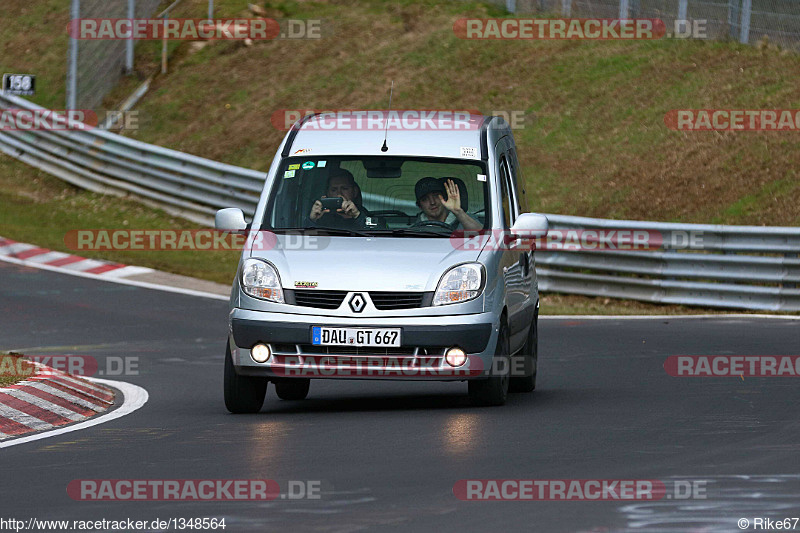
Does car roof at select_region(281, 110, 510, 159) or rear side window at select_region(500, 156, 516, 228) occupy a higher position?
car roof at select_region(281, 110, 510, 159)

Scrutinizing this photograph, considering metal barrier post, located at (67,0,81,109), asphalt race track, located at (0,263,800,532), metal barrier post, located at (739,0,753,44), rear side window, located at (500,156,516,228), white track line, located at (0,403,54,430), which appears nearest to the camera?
asphalt race track, located at (0,263,800,532)

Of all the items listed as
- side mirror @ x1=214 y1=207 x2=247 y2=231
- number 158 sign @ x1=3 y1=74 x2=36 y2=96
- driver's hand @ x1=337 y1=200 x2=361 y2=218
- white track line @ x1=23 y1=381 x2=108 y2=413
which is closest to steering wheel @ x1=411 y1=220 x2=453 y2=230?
driver's hand @ x1=337 y1=200 x2=361 y2=218

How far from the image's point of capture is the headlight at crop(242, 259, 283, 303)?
33.9 feet

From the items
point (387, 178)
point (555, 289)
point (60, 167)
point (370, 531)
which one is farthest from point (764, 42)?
point (370, 531)

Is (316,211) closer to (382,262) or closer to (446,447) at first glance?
(382,262)

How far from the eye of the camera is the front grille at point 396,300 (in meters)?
10.2

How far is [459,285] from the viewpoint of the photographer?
10281mm

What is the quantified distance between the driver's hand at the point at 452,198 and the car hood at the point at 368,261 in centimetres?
42

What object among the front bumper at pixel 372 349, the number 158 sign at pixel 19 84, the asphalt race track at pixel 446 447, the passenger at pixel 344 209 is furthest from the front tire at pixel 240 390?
the number 158 sign at pixel 19 84

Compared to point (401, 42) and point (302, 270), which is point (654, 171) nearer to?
point (401, 42)

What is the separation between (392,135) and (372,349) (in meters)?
1.99

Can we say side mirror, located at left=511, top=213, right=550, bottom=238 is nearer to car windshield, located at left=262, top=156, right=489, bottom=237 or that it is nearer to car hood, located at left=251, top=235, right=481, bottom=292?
car windshield, located at left=262, top=156, right=489, bottom=237

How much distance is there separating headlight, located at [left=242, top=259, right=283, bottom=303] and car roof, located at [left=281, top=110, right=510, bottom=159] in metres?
1.23

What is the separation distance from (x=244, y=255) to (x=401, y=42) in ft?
80.0
